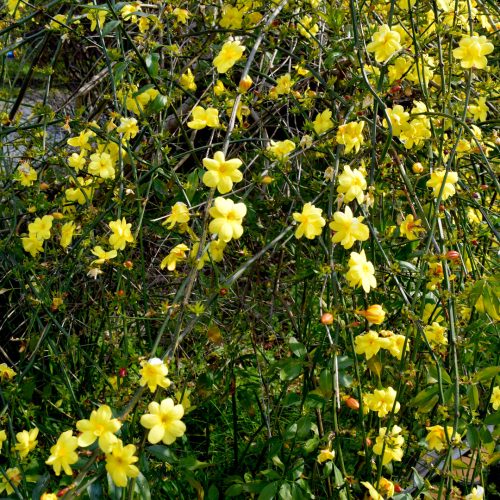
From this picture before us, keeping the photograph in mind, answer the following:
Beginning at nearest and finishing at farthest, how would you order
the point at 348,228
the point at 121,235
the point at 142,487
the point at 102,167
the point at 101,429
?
the point at 101,429
the point at 142,487
the point at 348,228
the point at 121,235
the point at 102,167

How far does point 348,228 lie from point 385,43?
19.7 inches

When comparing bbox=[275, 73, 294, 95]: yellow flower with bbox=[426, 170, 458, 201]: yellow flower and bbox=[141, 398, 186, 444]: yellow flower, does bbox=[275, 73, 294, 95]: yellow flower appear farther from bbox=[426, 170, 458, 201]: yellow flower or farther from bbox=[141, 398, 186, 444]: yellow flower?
bbox=[141, 398, 186, 444]: yellow flower

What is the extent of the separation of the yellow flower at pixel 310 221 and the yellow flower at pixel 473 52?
550 millimetres

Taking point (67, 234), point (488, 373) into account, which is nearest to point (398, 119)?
point (488, 373)

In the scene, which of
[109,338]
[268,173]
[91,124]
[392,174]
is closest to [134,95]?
[91,124]

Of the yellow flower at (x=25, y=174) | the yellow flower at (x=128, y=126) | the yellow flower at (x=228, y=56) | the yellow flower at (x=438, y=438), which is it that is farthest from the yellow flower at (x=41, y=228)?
the yellow flower at (x=438, y=438)

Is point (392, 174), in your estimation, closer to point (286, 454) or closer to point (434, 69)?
point (434, 69)

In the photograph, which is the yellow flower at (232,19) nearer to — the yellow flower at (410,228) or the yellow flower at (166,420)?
the yellow flower at (410,228)

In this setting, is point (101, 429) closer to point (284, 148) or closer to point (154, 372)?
point (154, 372)

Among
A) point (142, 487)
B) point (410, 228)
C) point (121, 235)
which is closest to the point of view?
point (142, 487)

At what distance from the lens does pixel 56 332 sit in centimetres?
262

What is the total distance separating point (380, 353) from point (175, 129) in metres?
1.58

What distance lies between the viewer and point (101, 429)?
1257mm

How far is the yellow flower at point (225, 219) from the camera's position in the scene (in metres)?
1.39
